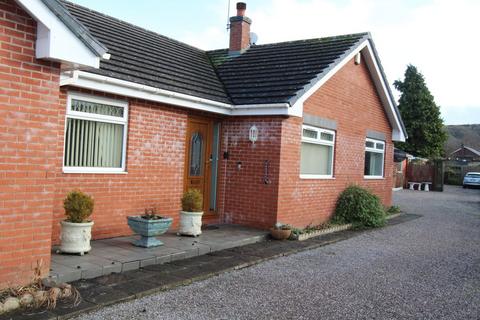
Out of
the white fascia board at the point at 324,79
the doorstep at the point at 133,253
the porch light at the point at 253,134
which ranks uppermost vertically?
the white fascia board at the point at 324,79

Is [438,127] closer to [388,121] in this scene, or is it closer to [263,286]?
[388,121]

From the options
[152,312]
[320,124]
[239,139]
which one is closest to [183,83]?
[239,139]

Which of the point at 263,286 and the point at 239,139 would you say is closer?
the point at 263,286

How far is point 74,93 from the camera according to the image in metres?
7.51

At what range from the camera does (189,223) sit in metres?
8.63

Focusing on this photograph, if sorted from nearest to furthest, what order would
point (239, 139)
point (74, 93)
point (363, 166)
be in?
point (74, 93)
point (239, 139)
point (363, 166)

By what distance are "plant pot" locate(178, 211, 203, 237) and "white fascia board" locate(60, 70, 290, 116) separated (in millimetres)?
2251

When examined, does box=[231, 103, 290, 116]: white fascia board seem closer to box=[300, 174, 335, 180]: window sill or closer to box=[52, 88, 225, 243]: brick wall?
box=[52, 88, 225, 243]: brick wall

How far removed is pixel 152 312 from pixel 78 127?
402 centimetres

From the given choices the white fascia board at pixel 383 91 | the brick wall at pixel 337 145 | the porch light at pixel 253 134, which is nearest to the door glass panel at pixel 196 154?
the porch light at pixel 253 134

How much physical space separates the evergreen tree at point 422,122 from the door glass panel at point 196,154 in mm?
36753

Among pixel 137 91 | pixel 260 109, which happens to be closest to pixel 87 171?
pixel 137 91

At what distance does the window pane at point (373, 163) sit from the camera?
47.8ft

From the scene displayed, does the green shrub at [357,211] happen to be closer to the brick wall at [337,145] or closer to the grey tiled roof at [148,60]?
the brick wall at [337,145]
